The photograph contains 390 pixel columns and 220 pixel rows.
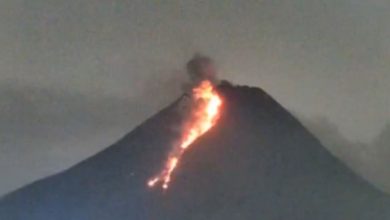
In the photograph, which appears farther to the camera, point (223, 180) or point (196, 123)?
point (196, 123)

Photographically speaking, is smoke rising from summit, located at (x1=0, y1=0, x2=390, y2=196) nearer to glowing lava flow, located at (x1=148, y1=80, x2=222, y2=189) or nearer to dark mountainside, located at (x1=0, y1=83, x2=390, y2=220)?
dark mountainside, located at (x1=0, y1=83, x2=390, y2=220)

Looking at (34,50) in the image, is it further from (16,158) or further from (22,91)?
(16,158)

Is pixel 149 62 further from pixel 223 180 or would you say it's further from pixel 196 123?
pixel 196 123

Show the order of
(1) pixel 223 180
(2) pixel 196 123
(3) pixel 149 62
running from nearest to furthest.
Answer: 1. (3) pixel 149 62
2. (1) pixel 223 180
3. (2) pixel 196 123

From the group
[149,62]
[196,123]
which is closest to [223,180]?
[196,123]

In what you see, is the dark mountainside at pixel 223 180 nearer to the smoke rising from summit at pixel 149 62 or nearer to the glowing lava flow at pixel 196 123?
the glowing lava flow at pixel 196 123

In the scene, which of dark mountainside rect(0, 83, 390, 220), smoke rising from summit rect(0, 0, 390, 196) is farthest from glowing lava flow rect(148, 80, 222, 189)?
smoke rising from summit rect(0, 0, 390, 196)

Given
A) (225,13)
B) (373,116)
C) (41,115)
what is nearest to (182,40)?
(225,13)

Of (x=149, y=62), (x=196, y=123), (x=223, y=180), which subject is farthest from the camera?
(x=196, y=123)
